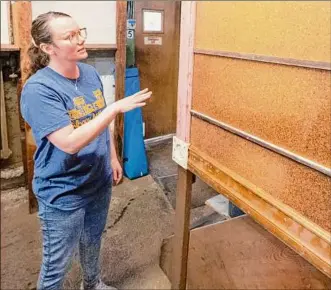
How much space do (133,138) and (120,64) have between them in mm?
525

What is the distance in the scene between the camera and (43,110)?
3.00 feet

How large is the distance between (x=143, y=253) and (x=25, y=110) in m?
1.01

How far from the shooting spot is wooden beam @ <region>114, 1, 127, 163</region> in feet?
6.44

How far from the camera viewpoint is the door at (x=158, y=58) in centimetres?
268

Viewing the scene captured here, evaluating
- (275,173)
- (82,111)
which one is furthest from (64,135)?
(275,173)

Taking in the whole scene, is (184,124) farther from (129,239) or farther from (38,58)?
(129,239)

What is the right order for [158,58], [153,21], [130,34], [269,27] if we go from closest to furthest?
[269,27], [130,34], [153,21], [158,58]

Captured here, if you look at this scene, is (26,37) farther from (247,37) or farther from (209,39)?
(247,37)

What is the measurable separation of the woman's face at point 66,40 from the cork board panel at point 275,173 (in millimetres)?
433

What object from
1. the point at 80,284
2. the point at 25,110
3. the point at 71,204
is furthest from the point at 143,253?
the point at 25,110

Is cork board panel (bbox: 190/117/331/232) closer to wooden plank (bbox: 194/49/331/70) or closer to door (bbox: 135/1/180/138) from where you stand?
wooden plank (bbox: 194/49/331/70)

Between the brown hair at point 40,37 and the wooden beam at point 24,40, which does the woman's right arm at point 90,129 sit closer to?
the brown hair at point 40,37

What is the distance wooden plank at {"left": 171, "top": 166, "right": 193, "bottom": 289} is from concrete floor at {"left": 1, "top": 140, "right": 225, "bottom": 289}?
1.03 ft

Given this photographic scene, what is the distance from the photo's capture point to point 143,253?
168 cm
